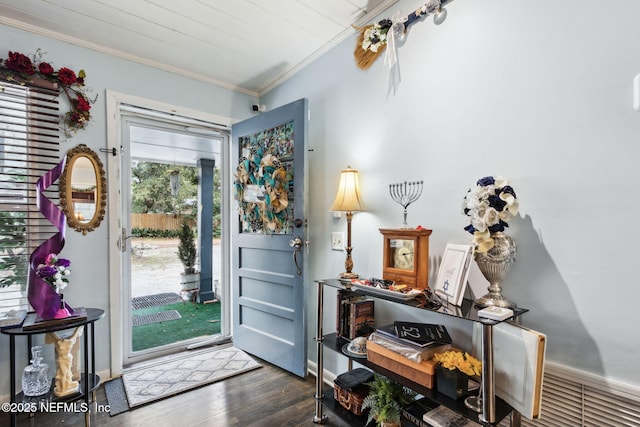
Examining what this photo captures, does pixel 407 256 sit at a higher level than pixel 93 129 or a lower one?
lower

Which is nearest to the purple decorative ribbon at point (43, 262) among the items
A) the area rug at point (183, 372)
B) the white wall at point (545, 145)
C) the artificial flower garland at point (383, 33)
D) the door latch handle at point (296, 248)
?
the area rug at point (183, 372)

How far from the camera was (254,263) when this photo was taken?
107 inches

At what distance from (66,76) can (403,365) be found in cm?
288

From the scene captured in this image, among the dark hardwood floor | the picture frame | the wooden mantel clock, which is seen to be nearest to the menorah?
the wooden mantel clock

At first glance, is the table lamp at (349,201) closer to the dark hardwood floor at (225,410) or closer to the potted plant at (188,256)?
the dark hardwood floor at (225,410)

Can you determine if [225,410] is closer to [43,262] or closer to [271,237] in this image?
[271,237]

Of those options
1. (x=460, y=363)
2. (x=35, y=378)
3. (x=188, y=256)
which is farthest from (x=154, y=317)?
(x=460, y=363)

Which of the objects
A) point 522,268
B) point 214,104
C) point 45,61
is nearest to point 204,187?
point 214,104

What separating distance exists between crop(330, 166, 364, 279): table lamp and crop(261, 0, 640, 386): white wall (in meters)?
0.19

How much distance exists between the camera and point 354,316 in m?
1.87

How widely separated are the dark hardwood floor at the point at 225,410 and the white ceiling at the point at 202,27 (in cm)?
256

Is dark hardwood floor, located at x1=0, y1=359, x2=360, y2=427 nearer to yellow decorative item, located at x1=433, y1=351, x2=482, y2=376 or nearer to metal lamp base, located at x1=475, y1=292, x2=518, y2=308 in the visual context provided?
yellow decorative item, located at x1=433, y1=351, x2=482, y2=376

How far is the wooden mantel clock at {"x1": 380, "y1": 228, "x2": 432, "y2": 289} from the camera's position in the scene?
4.94ft

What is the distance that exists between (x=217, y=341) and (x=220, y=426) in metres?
1.29
